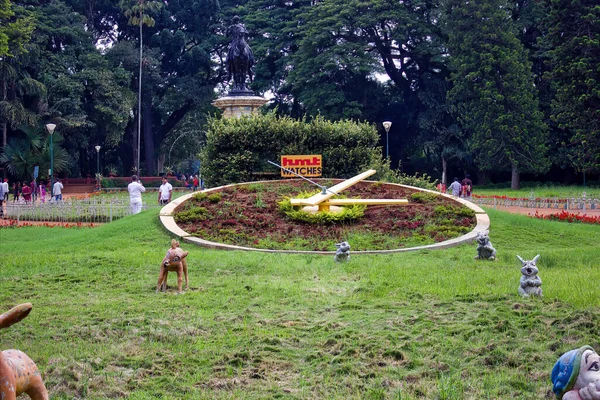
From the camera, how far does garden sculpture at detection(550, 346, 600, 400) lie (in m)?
4.19

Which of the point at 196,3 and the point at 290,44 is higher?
the point at 196,3

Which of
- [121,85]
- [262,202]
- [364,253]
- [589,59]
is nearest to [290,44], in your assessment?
[121,85]

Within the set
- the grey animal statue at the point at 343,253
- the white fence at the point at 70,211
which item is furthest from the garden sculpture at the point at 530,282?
the white fence at the point at 70,211

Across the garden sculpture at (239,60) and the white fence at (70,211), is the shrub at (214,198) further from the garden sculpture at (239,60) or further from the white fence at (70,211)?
the garden sculpture at (239,60)

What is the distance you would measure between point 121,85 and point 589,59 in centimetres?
2938

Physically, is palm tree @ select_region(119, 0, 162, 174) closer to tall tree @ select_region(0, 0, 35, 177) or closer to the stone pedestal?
tall tree @ select_region(0, 0, 35, 177)

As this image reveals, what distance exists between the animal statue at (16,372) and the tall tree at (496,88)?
33.8m

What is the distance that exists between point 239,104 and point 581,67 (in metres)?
13.5

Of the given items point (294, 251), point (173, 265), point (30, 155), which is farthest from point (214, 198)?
point (30, 155)

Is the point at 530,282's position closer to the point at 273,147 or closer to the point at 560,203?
the point at 273,147

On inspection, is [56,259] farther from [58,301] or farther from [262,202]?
[262,202]

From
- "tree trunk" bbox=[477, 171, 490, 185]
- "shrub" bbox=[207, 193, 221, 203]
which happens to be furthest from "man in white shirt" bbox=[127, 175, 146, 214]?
"tree trunk" bbox=[477, 171, 490, 185]

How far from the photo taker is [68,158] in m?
42.0

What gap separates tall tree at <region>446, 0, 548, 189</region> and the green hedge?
17.8 m
